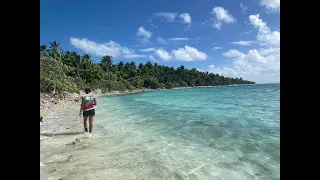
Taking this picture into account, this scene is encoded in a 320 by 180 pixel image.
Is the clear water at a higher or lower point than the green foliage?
lower

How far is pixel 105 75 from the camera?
3073 inches

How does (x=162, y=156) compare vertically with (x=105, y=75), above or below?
below

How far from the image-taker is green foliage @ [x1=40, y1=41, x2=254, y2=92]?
32825 millimetres

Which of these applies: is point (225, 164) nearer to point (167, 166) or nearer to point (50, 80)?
point (167, 166)

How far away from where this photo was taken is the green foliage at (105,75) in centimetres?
3283

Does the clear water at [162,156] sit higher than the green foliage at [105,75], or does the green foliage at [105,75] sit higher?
the green foliage at [105,75]

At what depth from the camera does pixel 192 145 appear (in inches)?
337

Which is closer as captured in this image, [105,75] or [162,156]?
[162,156]

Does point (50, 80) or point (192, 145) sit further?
point (50, 80)

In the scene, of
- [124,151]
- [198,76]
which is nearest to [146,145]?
[124,151]

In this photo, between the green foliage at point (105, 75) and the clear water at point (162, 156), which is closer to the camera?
the clear water at point (162, 156)

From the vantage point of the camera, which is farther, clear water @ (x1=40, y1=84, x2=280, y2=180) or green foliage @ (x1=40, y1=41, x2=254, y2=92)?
green foliage @ (x1=40, y1=41, x2=254, y2=92)
